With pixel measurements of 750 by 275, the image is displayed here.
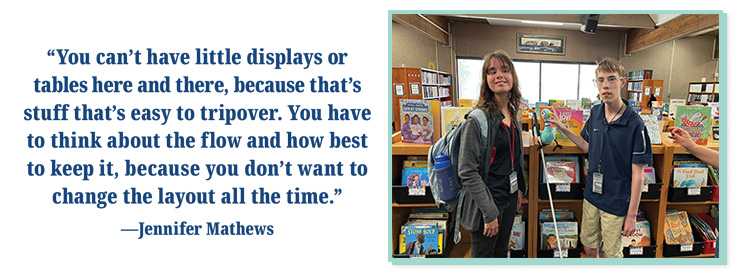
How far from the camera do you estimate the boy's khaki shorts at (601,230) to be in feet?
6.82

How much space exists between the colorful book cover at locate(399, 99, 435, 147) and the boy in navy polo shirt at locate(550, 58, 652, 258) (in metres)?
0.62

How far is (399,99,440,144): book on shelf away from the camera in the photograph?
2.19 meters

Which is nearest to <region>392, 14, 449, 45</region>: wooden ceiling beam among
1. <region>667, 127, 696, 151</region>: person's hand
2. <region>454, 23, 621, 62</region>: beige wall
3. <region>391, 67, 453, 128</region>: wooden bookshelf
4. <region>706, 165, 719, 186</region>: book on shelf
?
<region>454, 23, 621, 62</region>: beige wall

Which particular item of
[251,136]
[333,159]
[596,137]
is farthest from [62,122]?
[596,137]

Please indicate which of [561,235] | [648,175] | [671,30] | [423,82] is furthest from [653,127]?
[423,82]

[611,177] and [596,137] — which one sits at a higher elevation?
[596,137]

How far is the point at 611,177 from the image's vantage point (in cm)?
203

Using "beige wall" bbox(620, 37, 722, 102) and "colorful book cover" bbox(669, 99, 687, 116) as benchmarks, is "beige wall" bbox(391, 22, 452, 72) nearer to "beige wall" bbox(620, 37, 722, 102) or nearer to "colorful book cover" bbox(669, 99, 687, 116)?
"beige wall" bbox(620, 37, 722, 102)

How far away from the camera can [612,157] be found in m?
2.02

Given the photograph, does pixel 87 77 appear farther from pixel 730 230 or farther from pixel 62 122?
pixel 730 230

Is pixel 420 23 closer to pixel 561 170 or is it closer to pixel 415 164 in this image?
pixel 415 164

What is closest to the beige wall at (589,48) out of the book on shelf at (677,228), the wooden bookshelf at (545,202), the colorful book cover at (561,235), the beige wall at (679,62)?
the beige wall at (679,62)

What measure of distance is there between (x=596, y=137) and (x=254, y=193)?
67.2 inches

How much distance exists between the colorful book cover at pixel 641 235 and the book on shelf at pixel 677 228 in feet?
0.27
